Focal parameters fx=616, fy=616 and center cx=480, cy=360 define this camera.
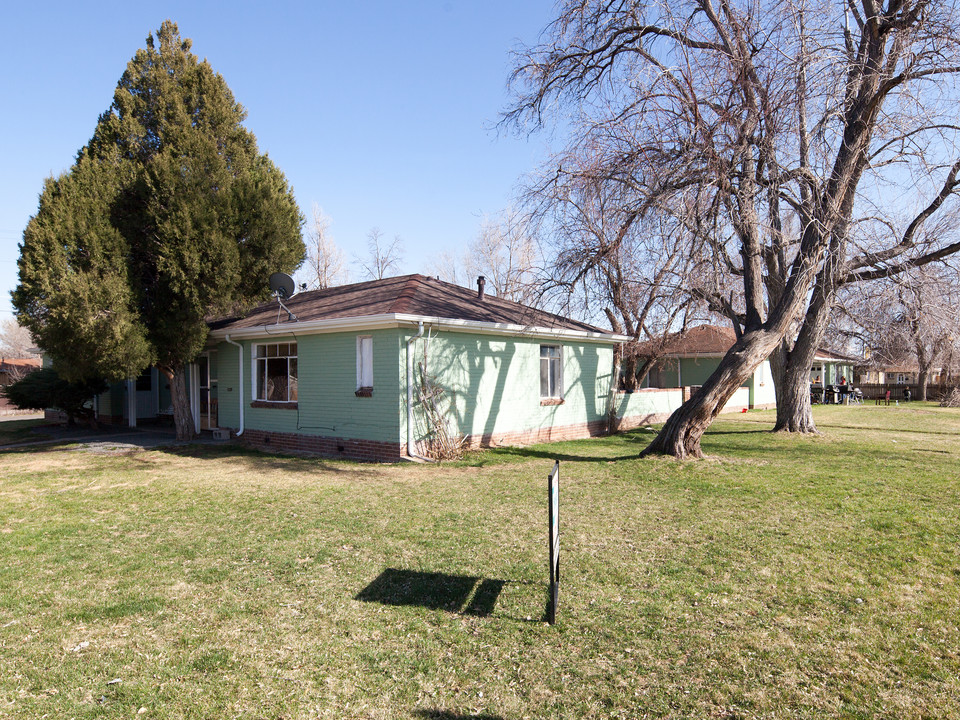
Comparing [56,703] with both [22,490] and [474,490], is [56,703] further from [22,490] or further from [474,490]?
[22,490]

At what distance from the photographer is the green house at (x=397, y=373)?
39.1ft

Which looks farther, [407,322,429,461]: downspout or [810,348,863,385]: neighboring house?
[810,348,863,385]: neighboring house

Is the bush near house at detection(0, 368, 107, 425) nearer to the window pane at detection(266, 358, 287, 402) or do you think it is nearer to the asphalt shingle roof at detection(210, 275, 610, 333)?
the asphalt shingle roof at detection(210, 275, 610, 333)

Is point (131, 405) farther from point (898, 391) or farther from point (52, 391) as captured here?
point (898, 391)

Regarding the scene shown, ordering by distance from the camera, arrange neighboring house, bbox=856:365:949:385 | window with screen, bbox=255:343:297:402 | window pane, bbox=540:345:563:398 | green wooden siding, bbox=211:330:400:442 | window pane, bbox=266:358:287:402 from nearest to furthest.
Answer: green wooden siding, bbox=211:330:400:442, window with screen, bbox=255:343:297:402, window pane, bbox=266:358:287:402, window pane, bbox=540:345:563:398, neighboring house, bbox=856:365:949:385

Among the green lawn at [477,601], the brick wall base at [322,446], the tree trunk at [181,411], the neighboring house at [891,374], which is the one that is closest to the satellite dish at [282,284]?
the brick wall base at [322,446]

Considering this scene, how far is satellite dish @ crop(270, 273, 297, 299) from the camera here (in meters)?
13.7

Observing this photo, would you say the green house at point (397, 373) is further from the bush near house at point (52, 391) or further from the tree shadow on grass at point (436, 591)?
the tree shadow on grass at point (436, 591)

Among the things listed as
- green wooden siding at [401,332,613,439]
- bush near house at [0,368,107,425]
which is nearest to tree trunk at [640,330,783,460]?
green wooden siding at [401,332,613,439]

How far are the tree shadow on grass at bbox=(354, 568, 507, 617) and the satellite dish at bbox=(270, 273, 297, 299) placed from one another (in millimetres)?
9706

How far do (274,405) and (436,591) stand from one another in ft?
33.3

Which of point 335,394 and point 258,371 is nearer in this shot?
point 335,394

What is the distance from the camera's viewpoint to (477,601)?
15.5ft

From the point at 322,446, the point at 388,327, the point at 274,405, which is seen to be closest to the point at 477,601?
the point at 388,327
